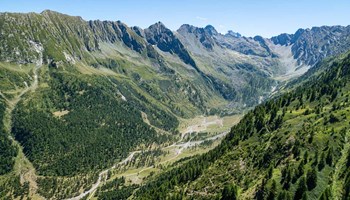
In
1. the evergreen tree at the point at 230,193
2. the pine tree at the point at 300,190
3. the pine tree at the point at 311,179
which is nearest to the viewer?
the pine tree at the point at 300,190

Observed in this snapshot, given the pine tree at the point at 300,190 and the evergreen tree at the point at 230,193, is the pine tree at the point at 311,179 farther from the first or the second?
the evergreen tree at the point at 230,193

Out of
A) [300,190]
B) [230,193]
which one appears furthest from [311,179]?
[230,193]

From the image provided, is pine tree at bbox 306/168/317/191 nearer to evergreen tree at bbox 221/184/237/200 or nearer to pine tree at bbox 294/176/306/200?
pine tree at bbox 294/176/306/200

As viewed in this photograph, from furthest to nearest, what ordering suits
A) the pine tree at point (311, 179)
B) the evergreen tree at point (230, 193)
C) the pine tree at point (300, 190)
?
1. the evergreen tree at point (230, 193)
2. the pine tree at point (311, 179)
3. the pine tree at point (300, 190)

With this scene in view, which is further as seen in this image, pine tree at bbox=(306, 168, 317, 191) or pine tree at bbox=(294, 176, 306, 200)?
pine tree at bbox=(306, 168, 317, 191)

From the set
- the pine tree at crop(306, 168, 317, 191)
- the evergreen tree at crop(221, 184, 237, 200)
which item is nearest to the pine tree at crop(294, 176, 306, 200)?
the pine tree at crop(306, 168, 317, 191)

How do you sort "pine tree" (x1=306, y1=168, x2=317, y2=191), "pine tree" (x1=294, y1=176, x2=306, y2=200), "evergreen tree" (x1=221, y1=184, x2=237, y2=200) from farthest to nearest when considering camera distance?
"evergreen tree" (x1=221, y1=184, x2=237, y2=200)
"pine tree" (x1=306, y1=168, x2=317, y2=191)
"pine tree" (x1=294, y1=176, x2=306, y2=200)

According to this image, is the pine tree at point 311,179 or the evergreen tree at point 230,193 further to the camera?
the evergreen tree at point 230,193

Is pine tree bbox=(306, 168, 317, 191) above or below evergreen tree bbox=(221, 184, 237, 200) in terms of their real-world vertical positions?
above

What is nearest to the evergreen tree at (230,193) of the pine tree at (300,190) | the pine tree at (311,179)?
the pine tree at (300,190)

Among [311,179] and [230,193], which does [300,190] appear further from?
[230,193]

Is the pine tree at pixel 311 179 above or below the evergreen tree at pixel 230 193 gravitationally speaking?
above
